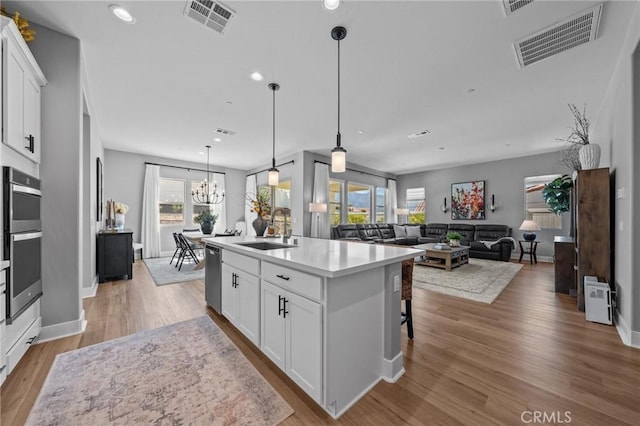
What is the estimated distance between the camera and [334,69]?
9.50ft

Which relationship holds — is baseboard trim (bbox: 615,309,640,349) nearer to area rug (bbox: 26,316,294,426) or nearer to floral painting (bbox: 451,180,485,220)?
area rug (bbox: 26,316,294,426)

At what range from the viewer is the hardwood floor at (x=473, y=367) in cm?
150

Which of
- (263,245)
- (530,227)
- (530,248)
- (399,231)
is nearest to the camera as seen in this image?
(263,245)

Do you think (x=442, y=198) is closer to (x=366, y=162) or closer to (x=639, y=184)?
(x=366, y=162)

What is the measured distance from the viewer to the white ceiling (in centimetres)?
212

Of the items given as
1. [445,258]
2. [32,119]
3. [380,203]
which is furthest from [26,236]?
[380,203]

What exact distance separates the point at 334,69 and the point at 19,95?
278cm

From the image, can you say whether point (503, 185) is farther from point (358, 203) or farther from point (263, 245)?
point (263, 245)

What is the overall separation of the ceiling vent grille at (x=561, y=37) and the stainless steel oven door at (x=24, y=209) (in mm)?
4498

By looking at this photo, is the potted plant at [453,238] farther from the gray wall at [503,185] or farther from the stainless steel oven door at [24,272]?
the stainless steel oven door at [24,272]

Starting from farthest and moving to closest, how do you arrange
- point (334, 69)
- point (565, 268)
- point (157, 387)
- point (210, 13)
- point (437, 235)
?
point (437, 235), point (565, 268), point (334, 69), point (210, 13), point (157, 387)

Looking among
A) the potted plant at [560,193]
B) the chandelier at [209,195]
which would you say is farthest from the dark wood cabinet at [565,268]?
the chandelier at [209,195]

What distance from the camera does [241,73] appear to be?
117 inches

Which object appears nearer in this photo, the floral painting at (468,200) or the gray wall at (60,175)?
the gray wall at (60,175)
